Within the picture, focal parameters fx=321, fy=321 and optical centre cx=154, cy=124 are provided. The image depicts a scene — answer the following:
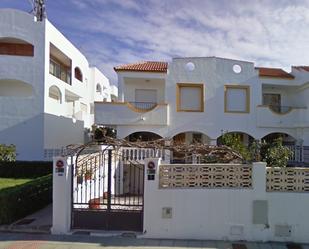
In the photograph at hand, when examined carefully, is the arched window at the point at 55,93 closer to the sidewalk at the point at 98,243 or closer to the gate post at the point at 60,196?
the gate post at the point at 60,196

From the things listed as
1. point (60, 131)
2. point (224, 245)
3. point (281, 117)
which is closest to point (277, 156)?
point (224, 245)

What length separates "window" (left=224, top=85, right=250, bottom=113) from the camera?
21797mm

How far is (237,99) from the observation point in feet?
71.8

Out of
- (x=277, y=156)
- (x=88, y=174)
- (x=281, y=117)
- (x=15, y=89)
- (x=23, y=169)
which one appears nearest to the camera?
(x=88, y=174)

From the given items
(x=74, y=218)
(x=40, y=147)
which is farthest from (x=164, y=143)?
(x=40, y=147)

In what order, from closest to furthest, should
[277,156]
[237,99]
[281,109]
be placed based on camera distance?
[277,156], [237,99], [281,109]

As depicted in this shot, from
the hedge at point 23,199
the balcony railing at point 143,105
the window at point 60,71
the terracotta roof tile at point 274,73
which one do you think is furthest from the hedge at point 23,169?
the terracotta roof tile at point 274,73

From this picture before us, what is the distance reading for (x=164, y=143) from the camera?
10375mm

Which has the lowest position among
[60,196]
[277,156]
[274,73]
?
[60,196]

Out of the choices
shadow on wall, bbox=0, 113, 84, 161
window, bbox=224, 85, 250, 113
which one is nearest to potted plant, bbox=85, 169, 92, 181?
shadow on wall, bbox=0, 113, 84, 161

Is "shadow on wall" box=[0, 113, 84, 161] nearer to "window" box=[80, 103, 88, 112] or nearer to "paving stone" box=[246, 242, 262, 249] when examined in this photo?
"window" box=[80, 103, 88, 112]

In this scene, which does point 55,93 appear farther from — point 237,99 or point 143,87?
point 237,99

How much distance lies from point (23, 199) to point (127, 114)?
11.6 m

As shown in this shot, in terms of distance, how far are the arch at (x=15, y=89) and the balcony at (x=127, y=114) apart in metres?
5.58
